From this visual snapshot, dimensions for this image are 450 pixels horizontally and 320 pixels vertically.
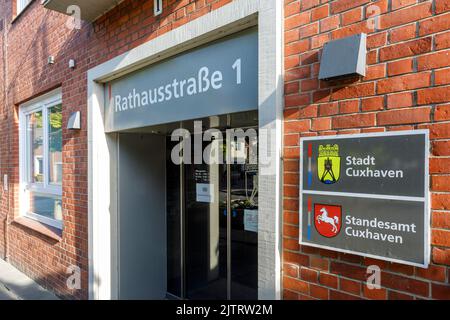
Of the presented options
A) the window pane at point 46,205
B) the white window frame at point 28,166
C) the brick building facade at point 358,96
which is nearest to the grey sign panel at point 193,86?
the brick building facade at point 358,96

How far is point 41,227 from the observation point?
4945 mm

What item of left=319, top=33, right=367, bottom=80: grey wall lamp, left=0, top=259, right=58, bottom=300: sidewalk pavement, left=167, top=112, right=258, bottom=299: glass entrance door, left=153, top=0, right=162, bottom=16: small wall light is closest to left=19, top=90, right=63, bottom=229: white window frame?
left=0, top=259, right=58, bottom=300: sidewalk pavement

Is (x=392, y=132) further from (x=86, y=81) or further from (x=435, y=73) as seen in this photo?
(x=86, y=81)

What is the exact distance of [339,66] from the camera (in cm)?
169

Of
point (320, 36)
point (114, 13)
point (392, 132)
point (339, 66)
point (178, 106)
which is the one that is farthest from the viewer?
point (114, 13)

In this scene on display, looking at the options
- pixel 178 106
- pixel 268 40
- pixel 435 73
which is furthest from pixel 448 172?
pixel 178 106

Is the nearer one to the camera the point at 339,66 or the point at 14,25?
the point at 339,66

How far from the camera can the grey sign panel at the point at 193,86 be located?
225 cm

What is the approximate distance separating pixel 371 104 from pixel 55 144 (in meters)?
4.73

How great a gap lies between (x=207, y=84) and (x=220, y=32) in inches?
15.6

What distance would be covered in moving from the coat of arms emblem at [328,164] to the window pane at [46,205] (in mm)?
4313

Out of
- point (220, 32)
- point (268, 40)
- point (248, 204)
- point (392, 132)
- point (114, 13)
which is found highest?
point (114, 13)

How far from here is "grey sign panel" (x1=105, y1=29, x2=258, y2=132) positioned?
2.25m

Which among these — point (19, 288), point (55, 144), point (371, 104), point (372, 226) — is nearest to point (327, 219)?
point (372, 226)
